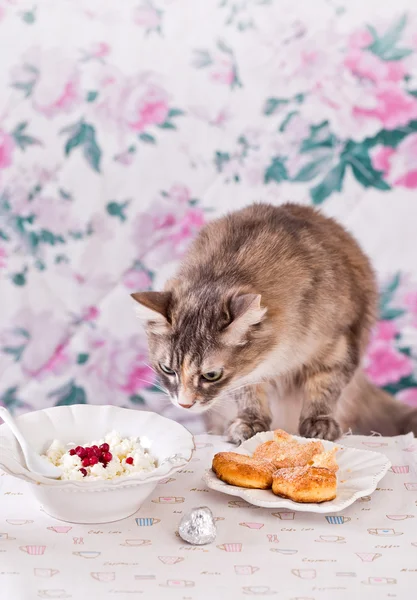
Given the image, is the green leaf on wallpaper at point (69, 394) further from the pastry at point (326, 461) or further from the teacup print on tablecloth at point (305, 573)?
the teacup print on tablecloth at point (305, 573)

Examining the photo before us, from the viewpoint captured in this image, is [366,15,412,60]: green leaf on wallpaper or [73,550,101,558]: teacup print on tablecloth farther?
[366,15,412,60]: green leaf on wallpaper

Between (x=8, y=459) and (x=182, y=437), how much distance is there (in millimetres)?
279

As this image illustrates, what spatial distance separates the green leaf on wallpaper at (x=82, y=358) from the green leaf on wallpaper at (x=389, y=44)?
1.24 meters

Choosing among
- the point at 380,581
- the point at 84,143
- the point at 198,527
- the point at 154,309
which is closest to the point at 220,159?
the point at 84,143

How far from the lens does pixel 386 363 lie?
2.53 metres

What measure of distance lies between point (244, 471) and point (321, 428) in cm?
44

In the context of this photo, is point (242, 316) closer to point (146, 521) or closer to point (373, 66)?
point (146, 521)

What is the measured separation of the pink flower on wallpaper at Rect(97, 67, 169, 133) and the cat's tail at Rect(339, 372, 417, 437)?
3.23 feet

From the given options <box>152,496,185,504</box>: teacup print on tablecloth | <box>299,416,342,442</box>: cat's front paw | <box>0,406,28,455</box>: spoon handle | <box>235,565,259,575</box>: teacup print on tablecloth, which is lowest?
<box>299,416,342,442</box>: cat's front paw

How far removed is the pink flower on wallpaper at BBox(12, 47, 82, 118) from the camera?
2.40m

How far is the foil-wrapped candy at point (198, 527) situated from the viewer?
3.79ft

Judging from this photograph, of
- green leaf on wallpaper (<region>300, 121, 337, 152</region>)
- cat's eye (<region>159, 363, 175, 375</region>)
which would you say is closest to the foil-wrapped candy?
cat's eye (<region>159, 363, 175, 375</region>)

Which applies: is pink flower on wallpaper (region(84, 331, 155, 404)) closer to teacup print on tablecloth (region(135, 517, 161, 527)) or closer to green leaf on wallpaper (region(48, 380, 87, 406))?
green leaf on wallpaper (region(48, 380, 87, 406))

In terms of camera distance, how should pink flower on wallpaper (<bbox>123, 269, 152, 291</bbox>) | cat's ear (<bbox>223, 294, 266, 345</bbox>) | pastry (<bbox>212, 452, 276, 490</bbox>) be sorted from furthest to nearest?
pink flower on wallpaper (<bbox>123, 269, 152, 291</bbox>), cat's ear (<bbox>223, 294, 266, 345</bbox>), pastry (<bbox>212, 452, 276, 490</bbox>)
